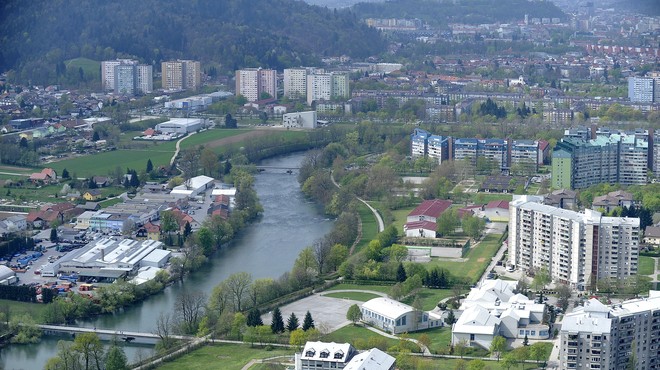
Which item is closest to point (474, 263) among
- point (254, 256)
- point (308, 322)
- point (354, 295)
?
point (354, 295)

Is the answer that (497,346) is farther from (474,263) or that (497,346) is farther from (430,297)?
(474,263)

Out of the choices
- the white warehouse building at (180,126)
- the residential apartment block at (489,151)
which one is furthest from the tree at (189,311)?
the white warehouse building at (180,126)

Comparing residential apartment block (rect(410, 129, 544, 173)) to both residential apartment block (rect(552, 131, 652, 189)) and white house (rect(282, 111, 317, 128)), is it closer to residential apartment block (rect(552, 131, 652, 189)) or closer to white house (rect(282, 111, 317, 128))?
residential apartment block (rect(552, 131, 652, 189))

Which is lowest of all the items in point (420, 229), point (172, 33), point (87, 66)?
point (420, 229)

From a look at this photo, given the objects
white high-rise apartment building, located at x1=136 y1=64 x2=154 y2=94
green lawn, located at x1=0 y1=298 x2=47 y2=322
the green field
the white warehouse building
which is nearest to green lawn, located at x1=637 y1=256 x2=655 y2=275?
green lawn, located at x1=0 y1=298 x2=47 y2=322

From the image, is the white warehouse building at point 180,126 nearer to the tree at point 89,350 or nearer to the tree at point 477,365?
the tree at point 89,350

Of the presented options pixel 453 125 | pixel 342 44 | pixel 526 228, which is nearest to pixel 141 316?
pixel 526 228
